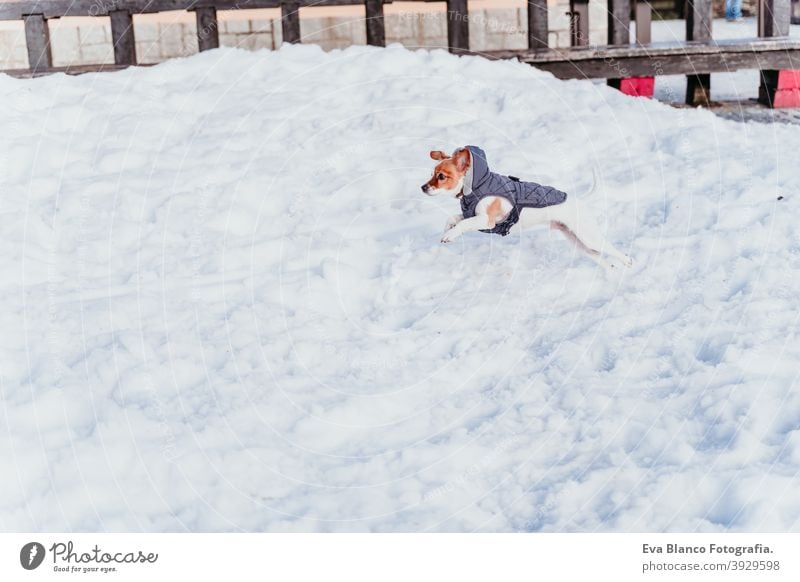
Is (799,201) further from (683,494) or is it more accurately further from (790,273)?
(683,494)

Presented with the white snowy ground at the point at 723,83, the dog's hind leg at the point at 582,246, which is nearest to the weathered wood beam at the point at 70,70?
the dog's hind leg at the point at 582,246

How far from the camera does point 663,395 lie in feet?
16.0

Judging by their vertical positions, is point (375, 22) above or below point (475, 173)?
above

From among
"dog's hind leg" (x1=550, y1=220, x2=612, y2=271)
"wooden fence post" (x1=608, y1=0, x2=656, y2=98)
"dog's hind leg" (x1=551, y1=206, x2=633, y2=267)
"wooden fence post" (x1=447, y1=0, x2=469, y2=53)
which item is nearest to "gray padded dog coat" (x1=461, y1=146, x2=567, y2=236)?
"dog's hind leg" (x1=551, y1=206, x2=633, y2=267)

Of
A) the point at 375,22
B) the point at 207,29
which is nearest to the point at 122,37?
the point at 207,29

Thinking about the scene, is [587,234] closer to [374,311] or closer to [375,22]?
[374,311]

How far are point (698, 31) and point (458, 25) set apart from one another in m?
2.55

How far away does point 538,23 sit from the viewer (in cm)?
1032

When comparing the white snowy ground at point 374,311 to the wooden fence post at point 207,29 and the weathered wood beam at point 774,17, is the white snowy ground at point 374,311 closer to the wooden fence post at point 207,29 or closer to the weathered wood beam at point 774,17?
the wooden fence post at point 207,29

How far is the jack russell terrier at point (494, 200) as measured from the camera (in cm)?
573

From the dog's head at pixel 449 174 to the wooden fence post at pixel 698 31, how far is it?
5.56m

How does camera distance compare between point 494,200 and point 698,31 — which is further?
point 698,31
